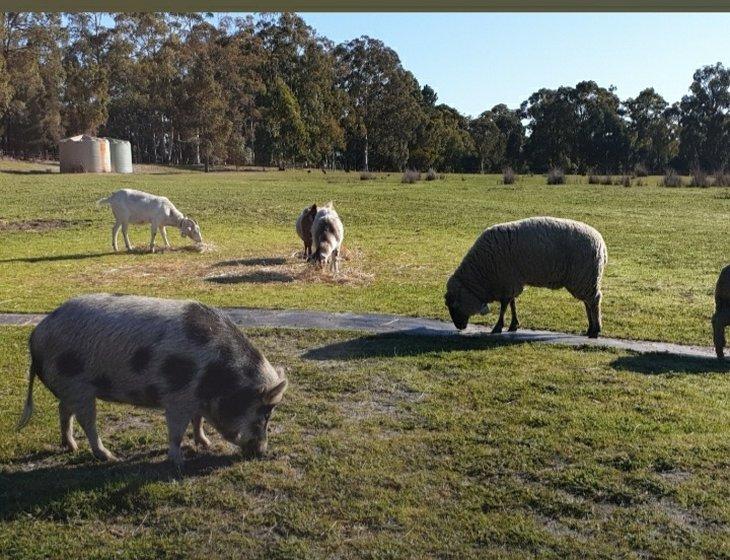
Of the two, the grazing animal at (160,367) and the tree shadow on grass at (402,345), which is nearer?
the grazing animal at (160,367)

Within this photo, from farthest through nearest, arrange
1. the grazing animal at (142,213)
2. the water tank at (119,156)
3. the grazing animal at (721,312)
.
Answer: the water tank at (119,156), the grazing animal at (142,213), the grazing animal at (721,312)

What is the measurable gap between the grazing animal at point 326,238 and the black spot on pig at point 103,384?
927 cm

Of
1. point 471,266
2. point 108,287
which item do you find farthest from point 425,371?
point 108,287

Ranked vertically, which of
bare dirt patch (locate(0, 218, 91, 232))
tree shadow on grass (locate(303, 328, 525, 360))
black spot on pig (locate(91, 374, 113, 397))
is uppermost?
bare dirt patch (locate(0, 218, 91, 232))

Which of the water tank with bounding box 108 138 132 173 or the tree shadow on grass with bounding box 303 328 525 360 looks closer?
the tree shadow on grass with bounding box 303 328 525 360

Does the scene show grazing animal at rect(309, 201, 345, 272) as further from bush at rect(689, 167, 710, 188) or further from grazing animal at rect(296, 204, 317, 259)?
bush at rect(689, 167, 710, 188)

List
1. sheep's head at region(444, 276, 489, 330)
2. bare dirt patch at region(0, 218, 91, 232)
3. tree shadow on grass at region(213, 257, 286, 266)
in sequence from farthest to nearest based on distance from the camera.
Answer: bare dirt patch at region(0, 218, 91, 232) → tree shadow on grass at region(213, 257, 286, 266) → sheep's head at region(444, 276, 489, 330)

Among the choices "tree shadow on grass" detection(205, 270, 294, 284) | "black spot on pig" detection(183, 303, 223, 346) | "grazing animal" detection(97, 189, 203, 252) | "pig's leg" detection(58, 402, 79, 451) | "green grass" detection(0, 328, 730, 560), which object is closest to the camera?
"green grass" detection(0, 328, 730, 560)

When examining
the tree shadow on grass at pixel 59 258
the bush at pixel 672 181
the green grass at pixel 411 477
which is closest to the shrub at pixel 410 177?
the bush at pixel 672 181

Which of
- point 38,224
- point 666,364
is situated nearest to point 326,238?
point 666,364

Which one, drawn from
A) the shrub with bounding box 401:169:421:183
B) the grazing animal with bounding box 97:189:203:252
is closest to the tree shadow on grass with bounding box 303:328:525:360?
the grazing animal with bounding box 97:189:203:252

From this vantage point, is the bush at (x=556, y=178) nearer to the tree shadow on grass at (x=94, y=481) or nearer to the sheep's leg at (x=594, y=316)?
the sheep's leg at (x=594, y=316)

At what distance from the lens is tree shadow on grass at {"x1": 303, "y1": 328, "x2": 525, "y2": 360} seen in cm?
893

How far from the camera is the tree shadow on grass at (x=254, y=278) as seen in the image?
14055mm
